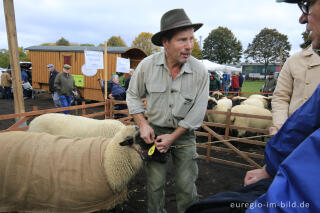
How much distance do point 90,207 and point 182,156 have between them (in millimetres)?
1158

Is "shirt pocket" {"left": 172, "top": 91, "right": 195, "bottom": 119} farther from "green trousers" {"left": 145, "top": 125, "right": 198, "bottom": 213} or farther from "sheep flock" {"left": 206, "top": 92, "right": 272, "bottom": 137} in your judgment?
"sheep flock" {"left": 206, "top": 92, "right": 272, "bottom": 137}

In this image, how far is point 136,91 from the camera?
6.86 ft

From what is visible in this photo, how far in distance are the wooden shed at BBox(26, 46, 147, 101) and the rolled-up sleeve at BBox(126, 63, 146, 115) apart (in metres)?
9.70

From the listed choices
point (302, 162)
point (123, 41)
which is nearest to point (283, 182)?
point (302, 162)

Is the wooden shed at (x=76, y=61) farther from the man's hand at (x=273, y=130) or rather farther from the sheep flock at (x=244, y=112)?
the man's hand at (x=273, y=130)

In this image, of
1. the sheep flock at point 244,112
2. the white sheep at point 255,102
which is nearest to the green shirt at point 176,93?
the sheep flock at point 244,112

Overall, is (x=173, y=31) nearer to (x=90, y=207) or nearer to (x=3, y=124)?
(x=90, y=207)

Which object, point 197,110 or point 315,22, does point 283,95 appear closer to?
point 197,110

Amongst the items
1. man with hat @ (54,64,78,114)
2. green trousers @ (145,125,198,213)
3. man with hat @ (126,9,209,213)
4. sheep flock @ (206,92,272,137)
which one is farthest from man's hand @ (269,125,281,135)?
man with hat @ (54,64,78,114)

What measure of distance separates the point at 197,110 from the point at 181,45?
626mm

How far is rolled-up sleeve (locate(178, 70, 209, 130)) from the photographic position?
1.87 metres

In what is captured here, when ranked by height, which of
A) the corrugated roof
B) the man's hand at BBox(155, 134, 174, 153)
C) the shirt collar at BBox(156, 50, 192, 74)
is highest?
the corrugated roof

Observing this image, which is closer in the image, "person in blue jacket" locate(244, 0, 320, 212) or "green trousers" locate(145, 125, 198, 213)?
"person in blue jacket" locate(244, 0, 320, 212)

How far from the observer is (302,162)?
60 centimetres
